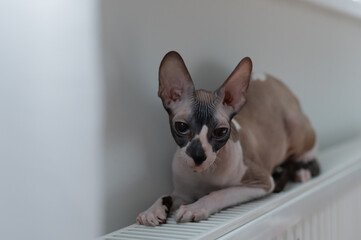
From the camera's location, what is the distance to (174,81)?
2.84ft

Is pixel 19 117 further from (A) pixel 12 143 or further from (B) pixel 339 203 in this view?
(B) pixel 339 203

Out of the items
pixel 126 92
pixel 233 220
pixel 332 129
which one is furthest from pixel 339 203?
pixel 126 92

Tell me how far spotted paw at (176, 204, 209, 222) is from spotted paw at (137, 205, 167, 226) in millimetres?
31

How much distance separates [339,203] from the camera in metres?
1.35

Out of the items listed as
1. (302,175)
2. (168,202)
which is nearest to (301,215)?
(302,175)

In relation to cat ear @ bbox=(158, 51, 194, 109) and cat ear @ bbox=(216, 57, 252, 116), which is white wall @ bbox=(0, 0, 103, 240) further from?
cat ear @ bbox=(216, 57, 252, 116)

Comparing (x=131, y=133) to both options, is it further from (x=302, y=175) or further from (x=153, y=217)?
(x=302, y=175)

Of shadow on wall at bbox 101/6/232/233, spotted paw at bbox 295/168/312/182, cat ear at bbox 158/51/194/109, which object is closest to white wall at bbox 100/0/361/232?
shadow on wall at bbox 101/6/232/233

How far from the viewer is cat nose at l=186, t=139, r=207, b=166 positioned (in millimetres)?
803

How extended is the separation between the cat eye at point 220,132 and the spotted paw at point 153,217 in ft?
0.59

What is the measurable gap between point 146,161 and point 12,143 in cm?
33

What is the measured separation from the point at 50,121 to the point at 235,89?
1.15 feet

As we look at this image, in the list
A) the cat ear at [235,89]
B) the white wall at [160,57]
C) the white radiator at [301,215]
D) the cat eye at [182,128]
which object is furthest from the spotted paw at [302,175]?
the cat eye at [182,128]

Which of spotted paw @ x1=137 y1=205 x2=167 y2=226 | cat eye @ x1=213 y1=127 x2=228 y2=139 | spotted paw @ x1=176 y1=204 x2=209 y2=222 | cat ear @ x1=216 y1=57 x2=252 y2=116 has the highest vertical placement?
cat ear @ x1=216 y1=57 x2=252 y2=116
